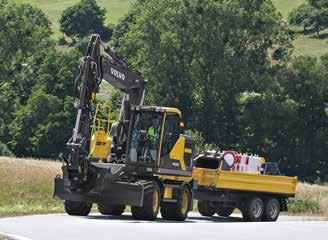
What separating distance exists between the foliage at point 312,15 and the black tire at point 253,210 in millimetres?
100324

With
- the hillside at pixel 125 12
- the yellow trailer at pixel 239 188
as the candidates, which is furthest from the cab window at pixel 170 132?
the hillside at pixel 125 12

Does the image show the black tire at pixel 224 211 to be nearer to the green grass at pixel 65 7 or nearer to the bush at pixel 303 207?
the bush at pixel 303 207

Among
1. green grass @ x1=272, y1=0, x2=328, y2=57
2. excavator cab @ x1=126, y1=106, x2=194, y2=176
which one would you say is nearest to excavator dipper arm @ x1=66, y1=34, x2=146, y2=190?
excavator cab @ x1=126, y1=106, x2=194, y2=176

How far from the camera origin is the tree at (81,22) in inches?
5787

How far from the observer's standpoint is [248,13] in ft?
267

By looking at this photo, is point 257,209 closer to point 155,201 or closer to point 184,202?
point 184,202

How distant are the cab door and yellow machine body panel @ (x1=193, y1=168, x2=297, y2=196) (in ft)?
5.12

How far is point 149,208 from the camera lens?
2620cm

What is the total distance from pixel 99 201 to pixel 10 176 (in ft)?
40.0

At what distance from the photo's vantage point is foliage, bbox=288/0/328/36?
130 m

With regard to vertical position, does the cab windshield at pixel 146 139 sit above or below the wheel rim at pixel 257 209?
above

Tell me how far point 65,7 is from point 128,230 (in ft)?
489

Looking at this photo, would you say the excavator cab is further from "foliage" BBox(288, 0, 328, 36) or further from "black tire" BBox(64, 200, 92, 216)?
"foliage" BBox(288, 0, 328, 36)

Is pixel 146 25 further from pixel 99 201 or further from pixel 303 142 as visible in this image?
pixel 99 201
